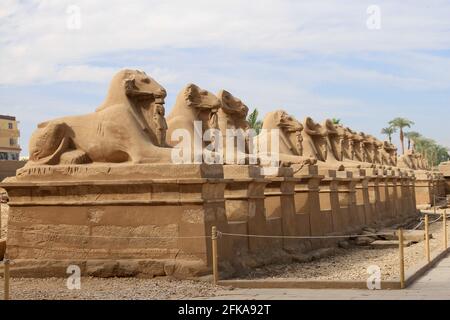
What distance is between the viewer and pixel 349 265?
13.8 m

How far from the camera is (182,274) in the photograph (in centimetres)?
1045

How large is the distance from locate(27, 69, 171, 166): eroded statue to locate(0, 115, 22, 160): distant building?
3421cm

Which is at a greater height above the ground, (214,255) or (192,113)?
(192,113)

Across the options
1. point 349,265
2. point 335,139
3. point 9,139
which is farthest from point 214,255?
point 9,139

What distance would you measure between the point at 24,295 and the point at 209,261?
2.57 meters

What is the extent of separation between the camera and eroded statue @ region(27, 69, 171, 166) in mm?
11562

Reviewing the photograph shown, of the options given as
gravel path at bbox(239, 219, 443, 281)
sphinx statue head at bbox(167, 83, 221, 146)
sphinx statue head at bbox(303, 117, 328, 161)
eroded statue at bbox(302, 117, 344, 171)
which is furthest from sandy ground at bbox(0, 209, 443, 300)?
sphinx statue head at bbox(303, 117, 328, 161)

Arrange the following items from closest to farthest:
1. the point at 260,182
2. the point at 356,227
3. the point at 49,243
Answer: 1. the point at 49,243
2. the point at 260,182
3. the point at 356,227

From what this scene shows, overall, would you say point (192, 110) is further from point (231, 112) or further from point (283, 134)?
point (283, 134)

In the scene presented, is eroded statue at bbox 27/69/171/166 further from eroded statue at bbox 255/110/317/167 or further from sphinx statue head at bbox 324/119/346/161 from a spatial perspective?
sphinx statue head at bbox 324/119/346/161

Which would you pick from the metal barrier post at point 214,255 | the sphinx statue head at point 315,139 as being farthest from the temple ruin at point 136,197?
the sphinx statue head at point 315,139

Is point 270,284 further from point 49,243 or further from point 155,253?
point 49,243

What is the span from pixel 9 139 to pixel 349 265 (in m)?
36.4
